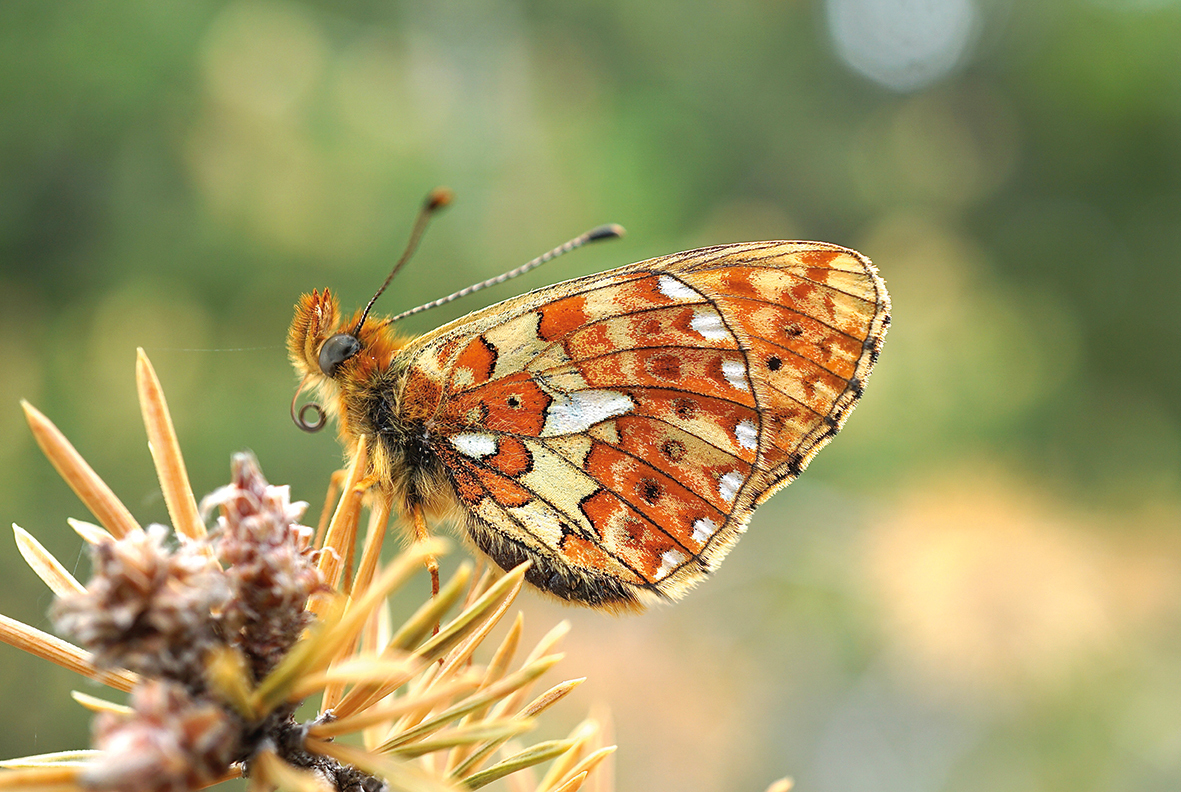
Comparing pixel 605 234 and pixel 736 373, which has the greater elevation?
pixel 605 234

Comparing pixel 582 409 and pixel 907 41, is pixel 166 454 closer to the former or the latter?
pixel 582 409

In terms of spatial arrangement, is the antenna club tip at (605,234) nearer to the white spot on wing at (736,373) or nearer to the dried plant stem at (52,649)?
the white spot on wing at (736,373)

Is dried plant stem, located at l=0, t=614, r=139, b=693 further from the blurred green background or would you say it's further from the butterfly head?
the blurred green background

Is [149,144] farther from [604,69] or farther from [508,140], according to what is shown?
[604,69]

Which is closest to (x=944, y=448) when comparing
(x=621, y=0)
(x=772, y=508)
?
(x=772, y=508)

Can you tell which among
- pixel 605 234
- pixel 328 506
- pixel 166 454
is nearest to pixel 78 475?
pixel 166 454

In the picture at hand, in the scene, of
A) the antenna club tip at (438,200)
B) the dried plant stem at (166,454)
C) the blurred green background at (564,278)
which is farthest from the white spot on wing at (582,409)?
the blurred green background at (564,278)
